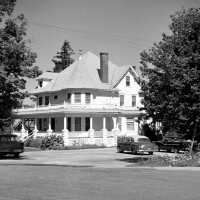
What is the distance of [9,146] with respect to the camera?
34.1 meters

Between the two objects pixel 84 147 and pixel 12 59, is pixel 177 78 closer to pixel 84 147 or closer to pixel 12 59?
pixel 12 59

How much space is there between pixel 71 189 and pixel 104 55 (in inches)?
1688

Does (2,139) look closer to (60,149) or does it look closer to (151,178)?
(60,149)

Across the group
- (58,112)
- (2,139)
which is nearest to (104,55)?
(58,112)

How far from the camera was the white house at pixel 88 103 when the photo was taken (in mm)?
52062

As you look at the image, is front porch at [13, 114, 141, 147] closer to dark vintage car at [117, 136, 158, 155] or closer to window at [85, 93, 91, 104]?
window at [85, 93, 91, 104]

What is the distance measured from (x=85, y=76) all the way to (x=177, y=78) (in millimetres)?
31473

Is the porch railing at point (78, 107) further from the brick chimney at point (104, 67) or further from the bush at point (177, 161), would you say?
the bush at point (177, 161)

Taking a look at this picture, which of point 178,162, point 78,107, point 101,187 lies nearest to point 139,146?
point 178,162

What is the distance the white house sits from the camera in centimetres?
5206

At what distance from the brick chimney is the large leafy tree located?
29.6 m

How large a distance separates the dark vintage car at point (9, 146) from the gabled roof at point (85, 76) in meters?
19.4

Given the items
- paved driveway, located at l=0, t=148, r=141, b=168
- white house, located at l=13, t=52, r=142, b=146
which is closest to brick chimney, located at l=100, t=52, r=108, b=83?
white house, located at l=13, t=52, r=142, b=146

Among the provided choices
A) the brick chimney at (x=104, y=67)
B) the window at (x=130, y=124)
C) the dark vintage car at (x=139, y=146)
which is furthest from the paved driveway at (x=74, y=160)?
the brick chimney at (x=104, y=67)
